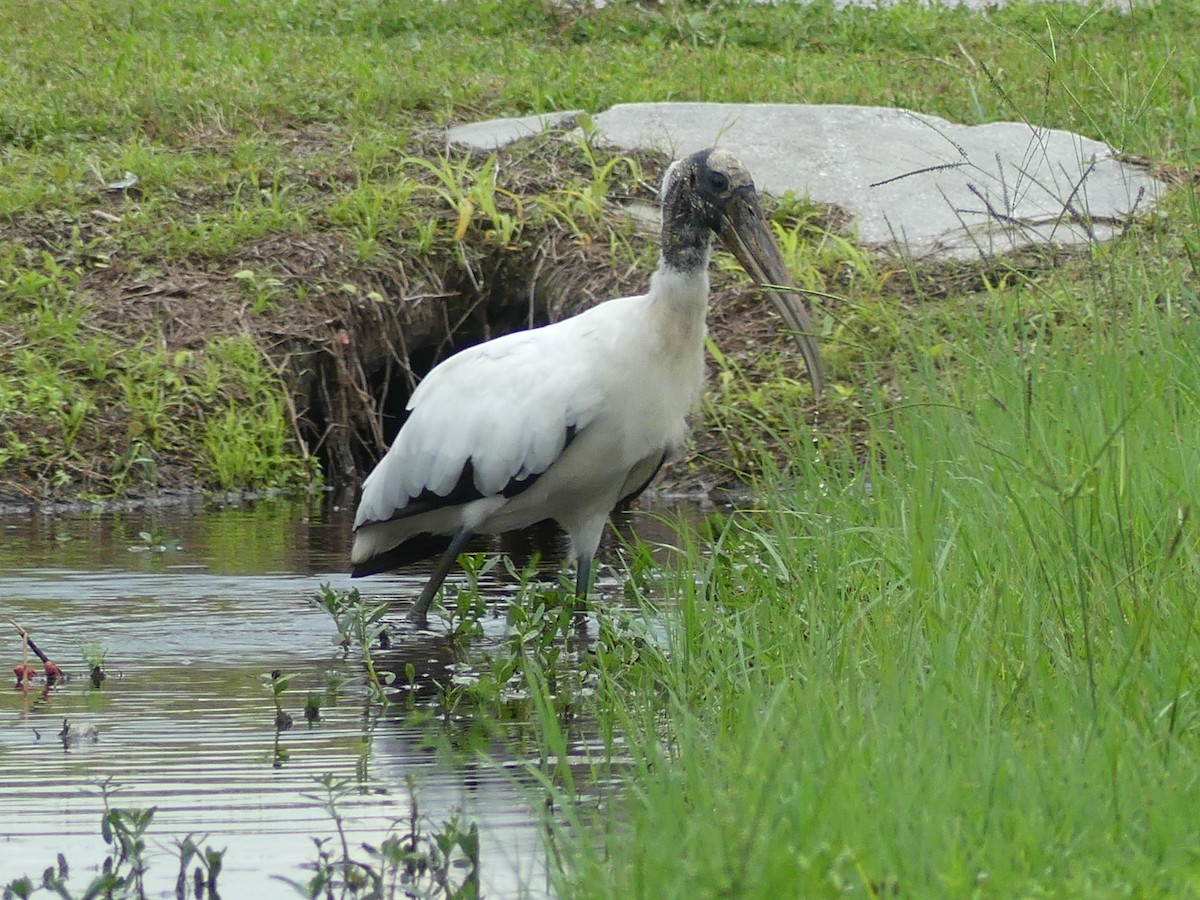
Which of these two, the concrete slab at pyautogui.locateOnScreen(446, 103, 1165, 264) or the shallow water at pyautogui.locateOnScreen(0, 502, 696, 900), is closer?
the shallow water at pyautogui.locateOnScreen(0, 502, 696, 900)

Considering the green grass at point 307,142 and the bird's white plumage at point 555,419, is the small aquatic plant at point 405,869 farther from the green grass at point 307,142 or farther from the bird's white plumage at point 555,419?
the green grass at point 307,142

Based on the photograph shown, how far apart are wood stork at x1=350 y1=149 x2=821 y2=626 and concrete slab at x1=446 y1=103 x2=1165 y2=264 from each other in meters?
4.03

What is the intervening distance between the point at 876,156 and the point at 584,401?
16.7ft

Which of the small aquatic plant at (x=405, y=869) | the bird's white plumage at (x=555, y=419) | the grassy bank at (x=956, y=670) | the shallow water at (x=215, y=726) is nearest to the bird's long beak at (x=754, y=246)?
the bird's white plumage at (x=555, y=419)

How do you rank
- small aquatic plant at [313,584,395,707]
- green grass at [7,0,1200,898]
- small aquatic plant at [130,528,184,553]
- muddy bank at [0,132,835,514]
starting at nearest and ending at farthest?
1. green grass at [7,0,1200,898]
2. small aquatic plant at [313,584,395,707]
3. small aquatic plant at [130,528,184,553]
4. muddy bank at [0,132,835,514]

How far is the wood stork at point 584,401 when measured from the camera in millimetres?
6207

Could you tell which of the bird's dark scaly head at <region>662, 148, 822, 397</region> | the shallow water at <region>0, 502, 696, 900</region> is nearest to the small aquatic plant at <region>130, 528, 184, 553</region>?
the shallow water at <region>0, 502, 696, 900</region>

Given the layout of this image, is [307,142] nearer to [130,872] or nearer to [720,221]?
[720,221]

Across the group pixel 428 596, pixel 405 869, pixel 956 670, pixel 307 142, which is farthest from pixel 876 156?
pixel 405 869

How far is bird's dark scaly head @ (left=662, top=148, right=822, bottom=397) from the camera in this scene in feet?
20.6

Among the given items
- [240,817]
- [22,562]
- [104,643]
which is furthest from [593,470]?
[240,817]

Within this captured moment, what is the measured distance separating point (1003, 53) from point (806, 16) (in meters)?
2.02

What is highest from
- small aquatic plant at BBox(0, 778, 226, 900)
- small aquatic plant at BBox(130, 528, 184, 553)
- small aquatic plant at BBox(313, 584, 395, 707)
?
small aquatic plant at BBox(130, 528, 184, 553)

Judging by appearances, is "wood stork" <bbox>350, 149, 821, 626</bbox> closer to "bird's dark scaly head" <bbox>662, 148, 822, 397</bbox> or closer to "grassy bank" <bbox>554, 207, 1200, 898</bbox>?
"bird's dark scaly head" <bbox>662, 148, 822, 397</bbox>
